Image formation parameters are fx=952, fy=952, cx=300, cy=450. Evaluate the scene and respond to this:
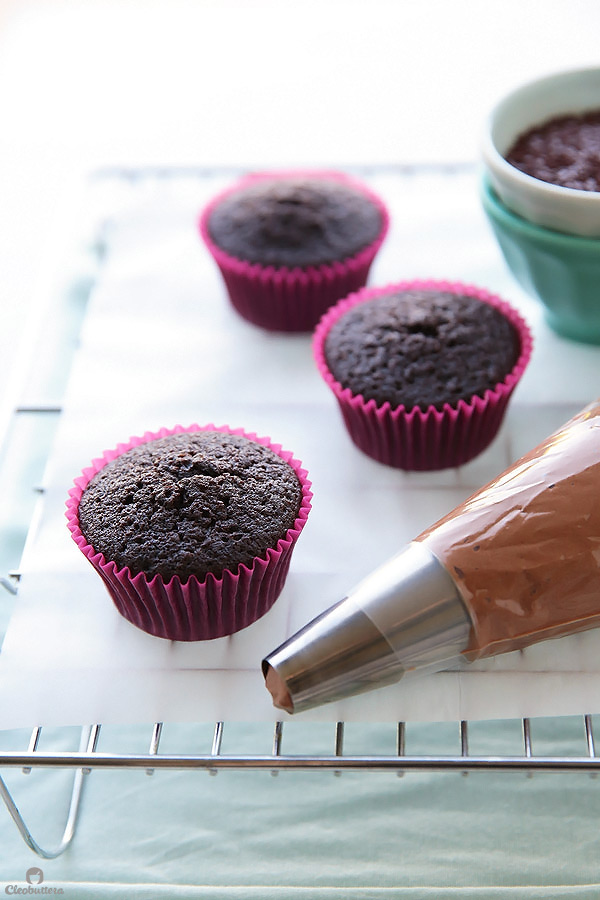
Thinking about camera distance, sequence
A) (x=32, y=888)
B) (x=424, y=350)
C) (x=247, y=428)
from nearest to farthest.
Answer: (x=32, y=888) → (x=424, y=350) → (x=247, y=428)

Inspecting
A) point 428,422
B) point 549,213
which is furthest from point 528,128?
point 428,422

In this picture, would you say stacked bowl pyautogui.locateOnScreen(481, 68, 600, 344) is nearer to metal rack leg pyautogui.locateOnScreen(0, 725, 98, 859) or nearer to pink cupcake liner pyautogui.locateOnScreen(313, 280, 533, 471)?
pink cupcake liner pyautogui.locateOnScreen(313, 280, 533, 471)

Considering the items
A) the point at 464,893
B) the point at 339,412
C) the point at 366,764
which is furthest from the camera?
the point at 339,412

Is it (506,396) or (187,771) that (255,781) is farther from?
(506,396)

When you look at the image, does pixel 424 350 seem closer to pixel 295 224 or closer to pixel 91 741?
pixel 295 224

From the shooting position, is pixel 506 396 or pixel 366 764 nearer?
pixel 366 764

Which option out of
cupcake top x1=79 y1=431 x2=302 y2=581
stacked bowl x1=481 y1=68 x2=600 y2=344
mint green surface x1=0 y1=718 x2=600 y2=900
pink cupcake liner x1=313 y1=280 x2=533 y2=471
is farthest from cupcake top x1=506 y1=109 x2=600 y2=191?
mint green surface x1=0 y1=718 x2=600 y2=900

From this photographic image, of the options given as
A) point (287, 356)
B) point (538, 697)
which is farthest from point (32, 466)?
point (538, 697)
